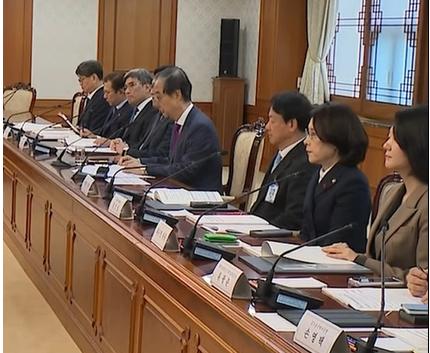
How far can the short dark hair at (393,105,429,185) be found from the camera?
7.83ft

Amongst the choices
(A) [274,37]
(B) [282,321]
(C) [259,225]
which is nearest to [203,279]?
(B) [282,321]

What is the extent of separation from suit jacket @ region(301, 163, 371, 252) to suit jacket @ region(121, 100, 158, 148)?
240 centimetres

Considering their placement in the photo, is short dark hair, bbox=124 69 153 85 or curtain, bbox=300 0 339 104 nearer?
short dark hair, bbox=124 69 153 85

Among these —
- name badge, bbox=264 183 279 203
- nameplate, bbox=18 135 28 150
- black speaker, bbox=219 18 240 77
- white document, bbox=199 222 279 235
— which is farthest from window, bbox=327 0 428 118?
white document, bbox=199 222 279 235

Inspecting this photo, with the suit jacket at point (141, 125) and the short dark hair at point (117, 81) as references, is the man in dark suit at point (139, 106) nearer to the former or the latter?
the suit jacket at point (141, 125)

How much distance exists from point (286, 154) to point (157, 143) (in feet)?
5.11

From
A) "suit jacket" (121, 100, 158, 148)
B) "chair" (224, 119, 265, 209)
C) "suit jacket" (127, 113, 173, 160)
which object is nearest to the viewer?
"chair" (224, 119, 265, 209)

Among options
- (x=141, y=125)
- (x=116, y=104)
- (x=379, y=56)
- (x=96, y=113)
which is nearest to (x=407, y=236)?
(x=141, y=125)

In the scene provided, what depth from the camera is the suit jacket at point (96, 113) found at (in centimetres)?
651

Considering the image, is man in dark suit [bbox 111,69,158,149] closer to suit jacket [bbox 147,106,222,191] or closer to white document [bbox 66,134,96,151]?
white document [bbox 66,134,96,151]

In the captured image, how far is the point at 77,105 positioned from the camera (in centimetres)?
749

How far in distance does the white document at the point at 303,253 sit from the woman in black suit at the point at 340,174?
0.37 m

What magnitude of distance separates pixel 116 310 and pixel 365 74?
521 cm

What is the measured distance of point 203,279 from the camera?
2.16 meters
